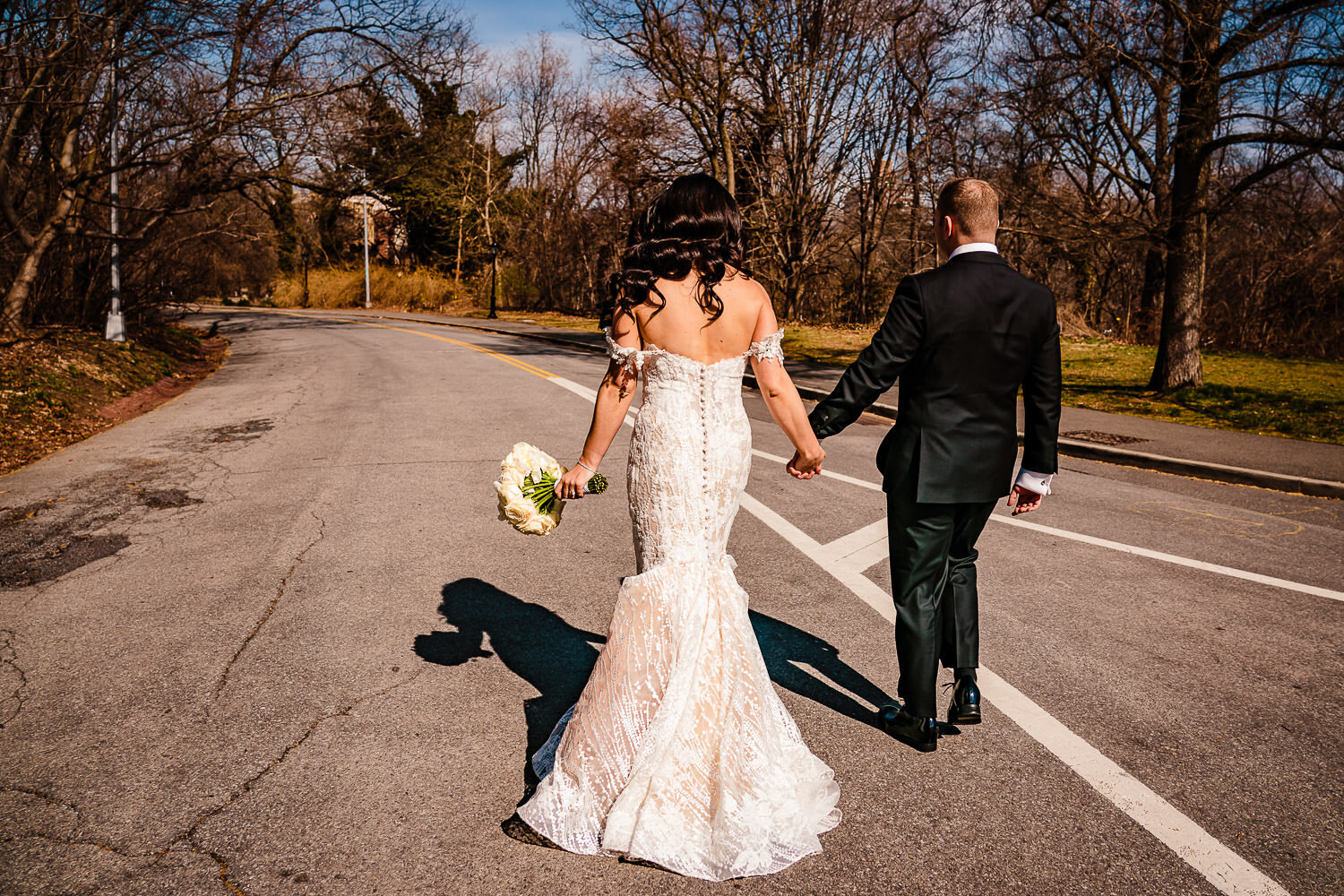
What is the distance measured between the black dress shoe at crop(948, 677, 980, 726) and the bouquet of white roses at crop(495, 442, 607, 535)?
1732 mm

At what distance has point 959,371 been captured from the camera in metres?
3.12

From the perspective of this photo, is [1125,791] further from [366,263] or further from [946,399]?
[366,263]

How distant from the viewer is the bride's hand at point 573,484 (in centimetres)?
298

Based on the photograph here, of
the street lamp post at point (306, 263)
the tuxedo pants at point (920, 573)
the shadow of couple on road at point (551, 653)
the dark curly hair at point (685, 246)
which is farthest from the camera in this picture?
the street lamp post at point (306, 263)

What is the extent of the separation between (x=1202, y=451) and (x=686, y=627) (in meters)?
9.21

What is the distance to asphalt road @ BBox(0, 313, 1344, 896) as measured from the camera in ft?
8.42

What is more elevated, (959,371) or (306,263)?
(306,263)

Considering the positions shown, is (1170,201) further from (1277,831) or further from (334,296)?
(334,296)

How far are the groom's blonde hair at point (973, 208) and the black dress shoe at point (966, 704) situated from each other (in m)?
1.81

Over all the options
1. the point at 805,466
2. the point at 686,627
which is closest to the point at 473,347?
the point at 805,466

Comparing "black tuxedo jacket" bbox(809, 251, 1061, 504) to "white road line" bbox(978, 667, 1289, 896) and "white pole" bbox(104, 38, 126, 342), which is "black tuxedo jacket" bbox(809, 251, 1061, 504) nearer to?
"white road line" bbox(978, 667, 1289, 896)

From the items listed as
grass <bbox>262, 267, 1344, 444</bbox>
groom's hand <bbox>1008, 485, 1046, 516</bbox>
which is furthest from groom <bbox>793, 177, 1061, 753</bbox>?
grass <bbox>262, 267, 1344, 444</bbox>

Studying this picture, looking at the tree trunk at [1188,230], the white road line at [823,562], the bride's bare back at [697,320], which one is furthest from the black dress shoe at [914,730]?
the tree trunk at [1188,230]

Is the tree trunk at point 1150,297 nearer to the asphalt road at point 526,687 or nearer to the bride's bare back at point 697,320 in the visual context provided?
the asphalt road at point 526,687
